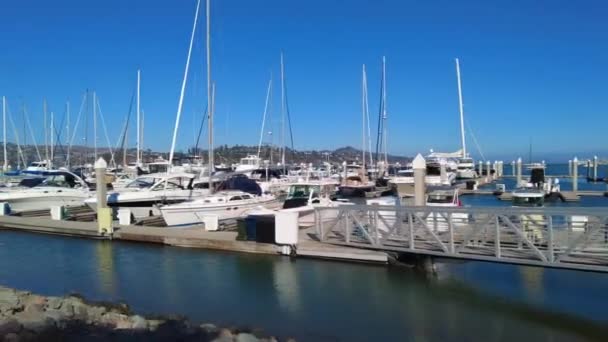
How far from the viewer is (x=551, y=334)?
11.1 metres

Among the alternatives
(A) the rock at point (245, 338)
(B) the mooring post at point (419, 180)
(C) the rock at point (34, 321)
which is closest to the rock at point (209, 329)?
(A) the rock at point (245, 338)

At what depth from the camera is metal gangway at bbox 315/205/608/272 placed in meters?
12.1

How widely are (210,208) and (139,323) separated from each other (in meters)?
15.6

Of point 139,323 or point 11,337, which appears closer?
point 11,337

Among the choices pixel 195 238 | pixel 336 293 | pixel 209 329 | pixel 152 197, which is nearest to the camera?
pixel 209 329

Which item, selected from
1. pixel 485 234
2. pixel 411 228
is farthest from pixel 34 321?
pixel 485 234

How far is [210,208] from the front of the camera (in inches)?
1014

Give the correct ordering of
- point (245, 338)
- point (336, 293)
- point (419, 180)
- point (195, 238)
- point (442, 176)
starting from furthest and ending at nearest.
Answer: point (442, 176) < point (195, 238) < point (419, 180) < point (336, 293) < point (245, 338)

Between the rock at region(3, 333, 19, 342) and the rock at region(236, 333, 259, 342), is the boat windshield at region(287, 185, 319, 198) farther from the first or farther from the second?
the rock at region(3, 333, 19, 342)

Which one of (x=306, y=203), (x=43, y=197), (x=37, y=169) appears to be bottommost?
(x=43, y=197)

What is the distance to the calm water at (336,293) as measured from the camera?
11.6m

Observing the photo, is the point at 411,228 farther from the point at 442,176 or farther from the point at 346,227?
the point at 442,176

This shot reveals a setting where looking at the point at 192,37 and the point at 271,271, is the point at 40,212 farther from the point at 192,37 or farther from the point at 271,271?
the point at 271,271

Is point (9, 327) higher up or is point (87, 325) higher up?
point (9, 327)
